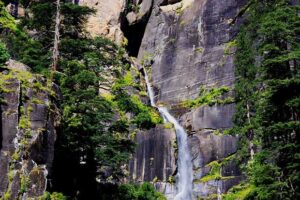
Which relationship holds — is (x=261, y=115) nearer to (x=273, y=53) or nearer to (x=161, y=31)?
(x=273, y=53)

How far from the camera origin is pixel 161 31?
50.2m

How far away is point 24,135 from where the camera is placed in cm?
1766

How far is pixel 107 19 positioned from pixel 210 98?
669 inches

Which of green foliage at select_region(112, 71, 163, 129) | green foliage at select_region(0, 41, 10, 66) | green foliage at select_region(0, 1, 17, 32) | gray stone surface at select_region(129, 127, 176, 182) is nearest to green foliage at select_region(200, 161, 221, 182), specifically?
gray stone surface at select_region(129, 127, 176, 182)

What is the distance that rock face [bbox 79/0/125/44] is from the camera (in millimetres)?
48594

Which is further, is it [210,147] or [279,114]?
[210,147]

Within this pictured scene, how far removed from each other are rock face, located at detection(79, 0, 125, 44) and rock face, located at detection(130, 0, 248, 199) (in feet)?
12.1

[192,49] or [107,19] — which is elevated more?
[107,19]

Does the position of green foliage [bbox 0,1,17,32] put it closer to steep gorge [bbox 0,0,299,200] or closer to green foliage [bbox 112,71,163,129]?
steep gorge [bbox 0,0,299,200]

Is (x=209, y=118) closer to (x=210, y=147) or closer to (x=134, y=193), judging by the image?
(x=210, y=147)

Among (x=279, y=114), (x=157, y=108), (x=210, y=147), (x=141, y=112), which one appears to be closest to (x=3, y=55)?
(x=279, y=114)

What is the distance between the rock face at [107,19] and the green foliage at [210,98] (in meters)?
12.5

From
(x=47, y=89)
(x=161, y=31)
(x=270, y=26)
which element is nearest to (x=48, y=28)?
(x=47, y=89)

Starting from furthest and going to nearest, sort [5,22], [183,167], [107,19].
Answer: [107,19] → [183,167] → [5,22]
